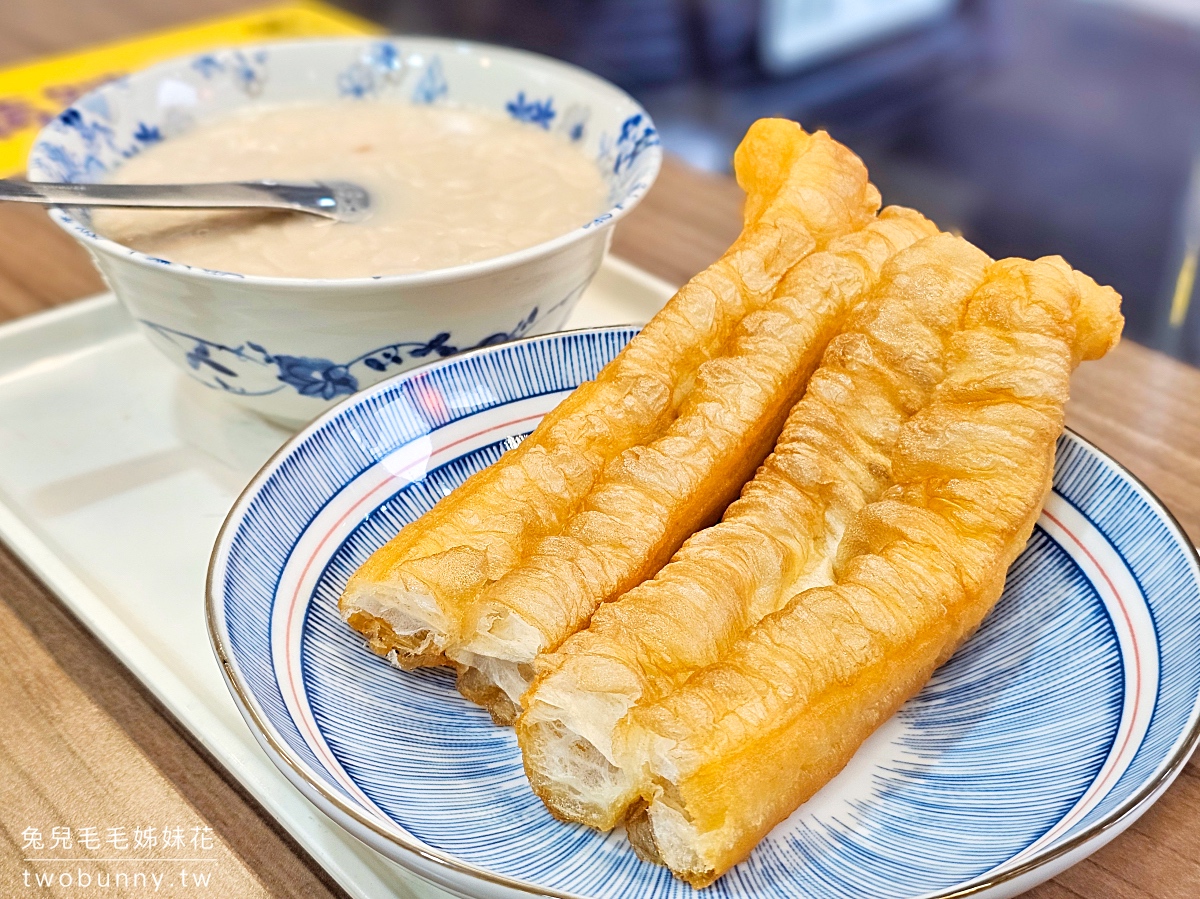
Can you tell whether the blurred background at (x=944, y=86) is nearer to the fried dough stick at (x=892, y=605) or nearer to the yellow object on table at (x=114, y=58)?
the yellow object on table at (x=114, y=58)

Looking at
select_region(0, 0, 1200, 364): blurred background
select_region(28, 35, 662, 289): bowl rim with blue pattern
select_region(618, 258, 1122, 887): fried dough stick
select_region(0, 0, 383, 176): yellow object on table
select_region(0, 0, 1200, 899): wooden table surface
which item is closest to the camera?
select_region(618, 258, 1122, 887): fried dough stick

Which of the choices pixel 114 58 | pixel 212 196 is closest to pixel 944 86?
pixel 114 58

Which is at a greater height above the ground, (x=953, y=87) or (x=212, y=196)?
(x=212, y=196)

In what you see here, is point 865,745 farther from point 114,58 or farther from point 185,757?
point 114,58

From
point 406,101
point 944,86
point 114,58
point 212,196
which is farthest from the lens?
point 944,86

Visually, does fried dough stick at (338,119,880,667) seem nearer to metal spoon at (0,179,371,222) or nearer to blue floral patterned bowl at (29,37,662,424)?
blue floral patterned bowl at (29,37,662,424)

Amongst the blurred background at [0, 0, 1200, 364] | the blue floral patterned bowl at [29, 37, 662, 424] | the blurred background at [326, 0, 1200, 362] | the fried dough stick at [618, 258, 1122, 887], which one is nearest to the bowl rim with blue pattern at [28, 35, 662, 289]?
the blue floral patterned bowl at [29, 37, 662, 424]

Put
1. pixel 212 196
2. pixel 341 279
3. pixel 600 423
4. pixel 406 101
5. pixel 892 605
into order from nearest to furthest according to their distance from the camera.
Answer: pixel 892 605 → pixel 600 423 → pixel 341 279 → pixel 212 196 → pixel 406 101
